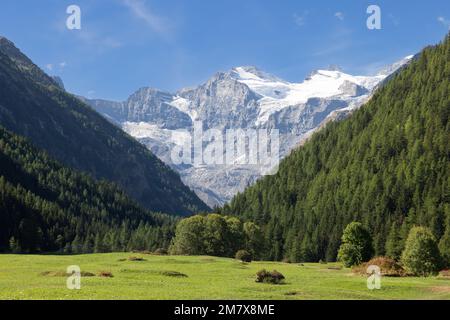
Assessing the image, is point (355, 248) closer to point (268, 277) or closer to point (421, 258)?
point (421, 258)

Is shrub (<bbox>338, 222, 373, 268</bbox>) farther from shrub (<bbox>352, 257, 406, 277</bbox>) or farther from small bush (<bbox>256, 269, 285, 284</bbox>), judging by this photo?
small bush (<bbox>256, 269, 285, 284</bbox>)

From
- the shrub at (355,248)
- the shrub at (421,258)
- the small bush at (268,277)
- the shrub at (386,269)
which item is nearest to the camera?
the small bush at (268,277)

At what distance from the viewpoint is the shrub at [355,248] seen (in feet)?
411

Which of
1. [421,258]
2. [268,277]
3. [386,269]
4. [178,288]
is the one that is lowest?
[386,269]

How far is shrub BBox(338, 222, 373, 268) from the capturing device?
125312 mm

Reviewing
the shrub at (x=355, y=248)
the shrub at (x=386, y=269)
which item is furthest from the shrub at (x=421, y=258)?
the shrub at (x=355, y=248)

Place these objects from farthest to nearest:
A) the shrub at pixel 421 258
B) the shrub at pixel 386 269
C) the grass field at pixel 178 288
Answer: the shrub at pixel 421 258 → the shrub at pixel 386 269 → the grass field at pixel 178 288

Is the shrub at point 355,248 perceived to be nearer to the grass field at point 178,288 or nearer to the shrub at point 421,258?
the shrub at point 421,258

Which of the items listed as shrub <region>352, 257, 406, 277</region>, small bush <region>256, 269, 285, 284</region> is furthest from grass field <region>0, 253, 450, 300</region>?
shrub <region>352, 257, 406, 277</region>

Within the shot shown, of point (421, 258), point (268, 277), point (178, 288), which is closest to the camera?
point (178, 288)

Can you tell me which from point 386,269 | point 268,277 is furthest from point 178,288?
point 386,269

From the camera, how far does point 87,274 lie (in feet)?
227

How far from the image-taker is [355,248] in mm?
126062
